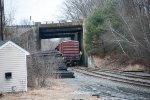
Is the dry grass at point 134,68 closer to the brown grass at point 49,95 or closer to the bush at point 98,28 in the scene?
the bush at point 98,28

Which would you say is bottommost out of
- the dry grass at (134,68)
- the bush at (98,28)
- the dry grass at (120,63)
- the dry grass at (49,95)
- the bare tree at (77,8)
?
the dry grass at (49,95)

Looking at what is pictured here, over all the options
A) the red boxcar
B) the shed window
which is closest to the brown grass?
the shed window

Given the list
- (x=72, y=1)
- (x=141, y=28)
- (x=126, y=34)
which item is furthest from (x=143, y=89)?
(x=72, y=1)

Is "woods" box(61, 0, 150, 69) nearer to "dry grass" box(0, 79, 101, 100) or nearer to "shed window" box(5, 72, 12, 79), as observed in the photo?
"dry grass" box(0, 79, 101, 100)

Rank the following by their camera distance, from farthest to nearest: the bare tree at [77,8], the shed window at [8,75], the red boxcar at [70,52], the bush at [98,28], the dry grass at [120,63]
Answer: the bare tree at [77,8] < the red boxcar at [70,52] < the bush at [98,28] < the dry grass at [120,63] < the shed window at [8,75]

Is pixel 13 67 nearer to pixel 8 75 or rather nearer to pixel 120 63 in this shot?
pixel 8 75

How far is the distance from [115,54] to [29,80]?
816 inches

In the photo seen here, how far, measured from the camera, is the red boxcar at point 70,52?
160ft

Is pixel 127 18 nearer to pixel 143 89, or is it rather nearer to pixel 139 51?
pixel 139 51

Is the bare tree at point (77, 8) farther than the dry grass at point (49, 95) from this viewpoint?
Yes

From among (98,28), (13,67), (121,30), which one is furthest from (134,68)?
(13,67)

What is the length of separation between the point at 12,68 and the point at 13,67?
0.09 metres

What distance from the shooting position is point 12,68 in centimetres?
2175

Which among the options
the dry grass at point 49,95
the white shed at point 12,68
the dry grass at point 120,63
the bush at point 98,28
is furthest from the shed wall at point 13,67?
the bush at point 98,28
